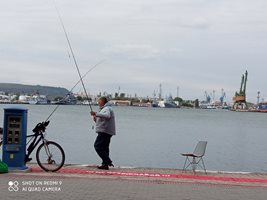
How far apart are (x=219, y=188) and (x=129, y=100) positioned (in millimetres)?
165850

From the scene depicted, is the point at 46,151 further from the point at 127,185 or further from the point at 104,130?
the point at 127,185

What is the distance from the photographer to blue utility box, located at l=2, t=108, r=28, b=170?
36.9 ft

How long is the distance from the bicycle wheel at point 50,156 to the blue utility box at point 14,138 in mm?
414

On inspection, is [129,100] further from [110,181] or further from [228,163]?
[110,181]

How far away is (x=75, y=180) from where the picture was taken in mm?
10227

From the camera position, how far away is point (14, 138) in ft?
37.4

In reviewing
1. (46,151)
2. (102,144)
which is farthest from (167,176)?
(46,151)

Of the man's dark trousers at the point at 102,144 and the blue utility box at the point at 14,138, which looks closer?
the blue utility box at the point at 14,138

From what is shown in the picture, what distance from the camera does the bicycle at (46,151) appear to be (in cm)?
1156

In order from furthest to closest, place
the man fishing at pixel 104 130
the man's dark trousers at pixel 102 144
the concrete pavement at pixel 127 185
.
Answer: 1. the man's dark trousers at pixel 102 144
2. the man fishing at pixel 104 130
3. the concrete pavement at pixel 127 185

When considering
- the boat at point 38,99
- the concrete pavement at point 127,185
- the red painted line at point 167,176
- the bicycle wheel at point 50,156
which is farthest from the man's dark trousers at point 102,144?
the boat at point 38,99

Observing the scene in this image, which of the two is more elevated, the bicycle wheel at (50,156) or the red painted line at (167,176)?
the bicycle wheel at (50,156)

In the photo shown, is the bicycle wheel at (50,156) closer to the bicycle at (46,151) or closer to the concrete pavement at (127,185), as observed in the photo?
the bicycle at (46,151)

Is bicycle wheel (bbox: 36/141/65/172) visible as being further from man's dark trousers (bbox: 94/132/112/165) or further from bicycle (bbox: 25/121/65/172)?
man's dark trousers (bbox: 94/132/112/165)
